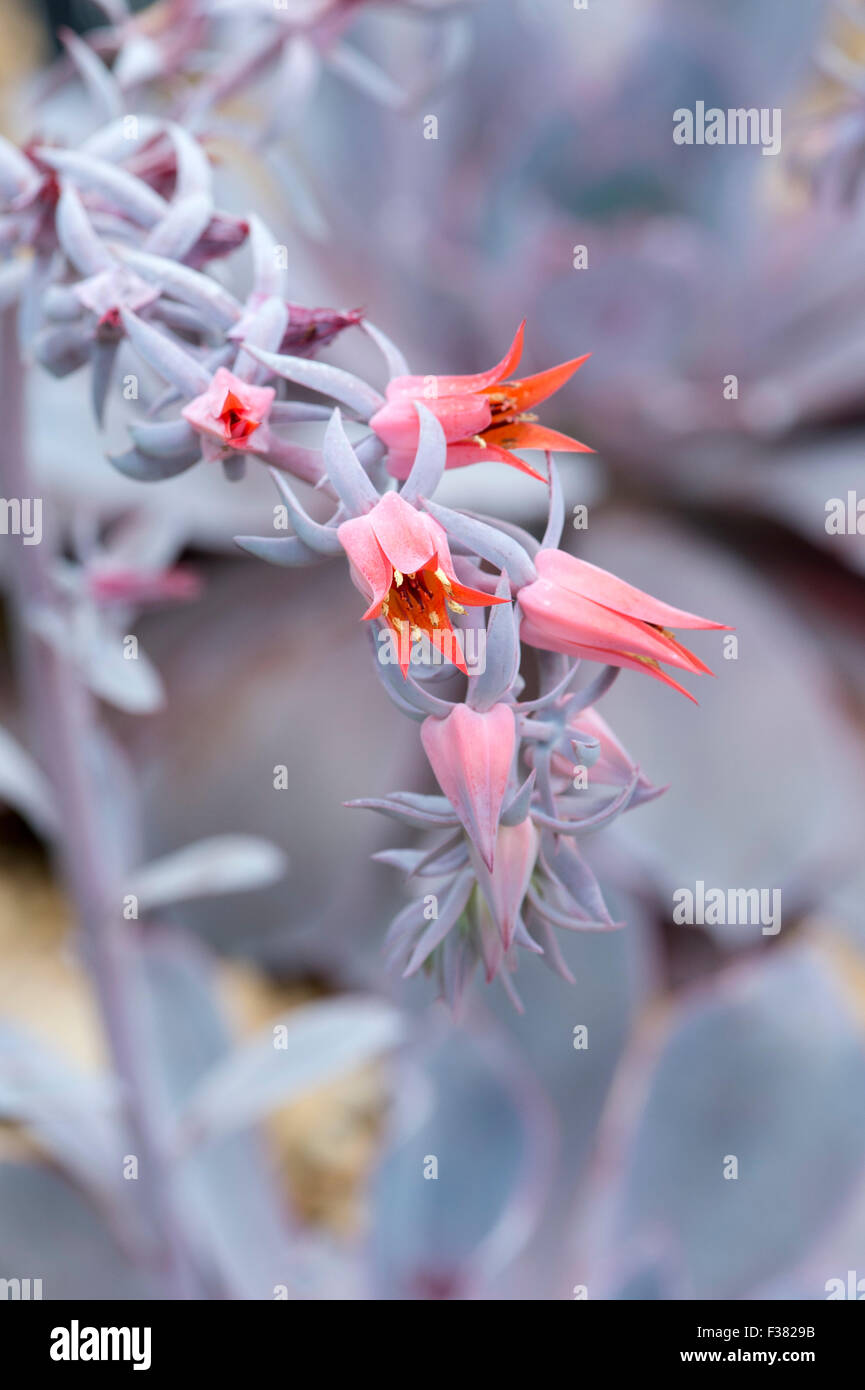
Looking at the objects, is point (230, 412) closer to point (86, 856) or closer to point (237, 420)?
point (237, 420)

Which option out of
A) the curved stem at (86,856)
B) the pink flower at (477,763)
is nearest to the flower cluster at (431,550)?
the pink flower at (477,763)

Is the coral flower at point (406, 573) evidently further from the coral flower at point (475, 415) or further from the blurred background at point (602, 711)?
the blurred background at point (602, 711)

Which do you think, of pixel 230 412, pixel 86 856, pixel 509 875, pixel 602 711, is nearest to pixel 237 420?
pixel 230 412

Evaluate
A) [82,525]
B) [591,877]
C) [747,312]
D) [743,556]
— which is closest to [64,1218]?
[82,525]

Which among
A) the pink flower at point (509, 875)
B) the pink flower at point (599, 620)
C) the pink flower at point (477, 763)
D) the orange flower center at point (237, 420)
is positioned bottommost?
the pink flower at point (509, 875)

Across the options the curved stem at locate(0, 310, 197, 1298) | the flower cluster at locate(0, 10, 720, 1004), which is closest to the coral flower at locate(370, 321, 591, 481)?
the flower cluster at locate(0, 10, 720, 1004)

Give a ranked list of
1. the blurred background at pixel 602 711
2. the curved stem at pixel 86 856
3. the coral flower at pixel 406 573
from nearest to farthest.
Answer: the coral flower at pixel 406 573
the curved stem at pixel 86 856
the blurred background at pixel 602 711

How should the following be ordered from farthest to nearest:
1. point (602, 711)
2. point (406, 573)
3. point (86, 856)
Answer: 1. point (602, 711)
2. point (86, 856)
3. point (406, 573)
